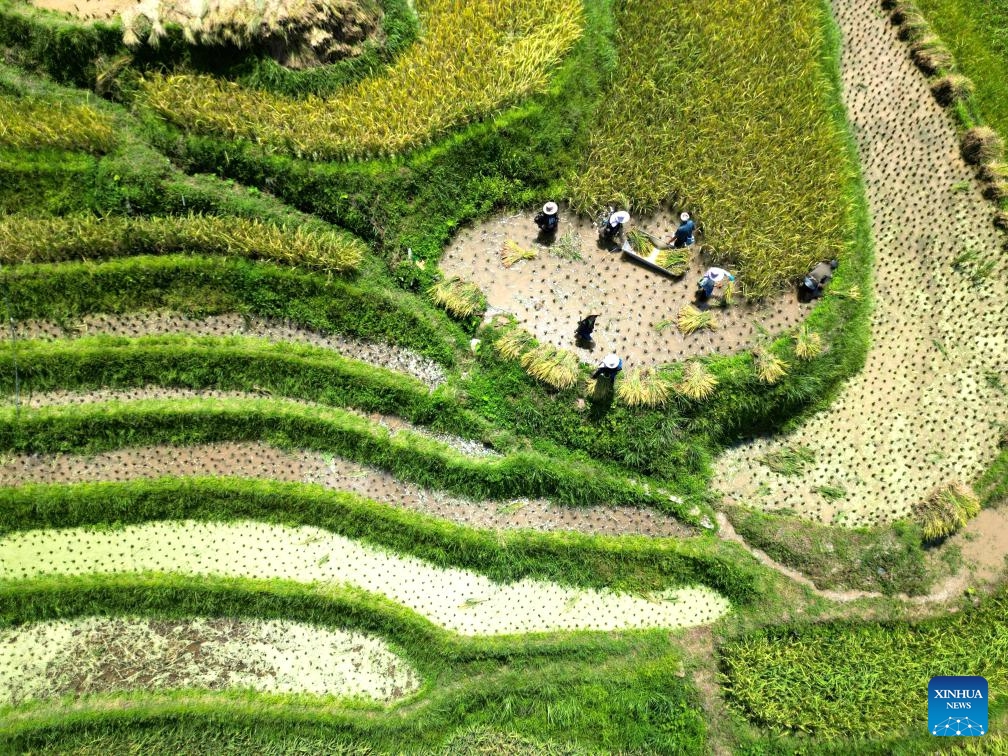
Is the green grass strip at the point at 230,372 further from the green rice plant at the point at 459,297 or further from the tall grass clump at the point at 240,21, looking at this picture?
the tall grass clump at the point at 240,21

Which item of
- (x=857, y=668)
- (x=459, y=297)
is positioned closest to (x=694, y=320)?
(x=459, y=297)

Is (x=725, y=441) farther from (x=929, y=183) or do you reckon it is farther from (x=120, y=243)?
(x=120, y=243)

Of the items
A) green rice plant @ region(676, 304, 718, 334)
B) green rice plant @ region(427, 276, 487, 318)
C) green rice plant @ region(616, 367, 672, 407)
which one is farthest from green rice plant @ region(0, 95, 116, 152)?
green rice plant @ region(676, 304, 718, 334)

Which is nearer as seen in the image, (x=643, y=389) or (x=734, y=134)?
(x=643, y=389)

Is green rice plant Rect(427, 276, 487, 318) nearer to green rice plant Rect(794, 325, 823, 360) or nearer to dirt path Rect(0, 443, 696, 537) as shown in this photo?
dirt path Rect(0, 443, 696, 537)

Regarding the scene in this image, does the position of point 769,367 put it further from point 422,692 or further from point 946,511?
point 422,692

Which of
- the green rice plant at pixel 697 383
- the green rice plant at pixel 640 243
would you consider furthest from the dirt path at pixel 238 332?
the green rice plant at pixel 697 383

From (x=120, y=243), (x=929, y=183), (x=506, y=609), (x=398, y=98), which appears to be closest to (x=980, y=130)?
(x=929, y=183)
